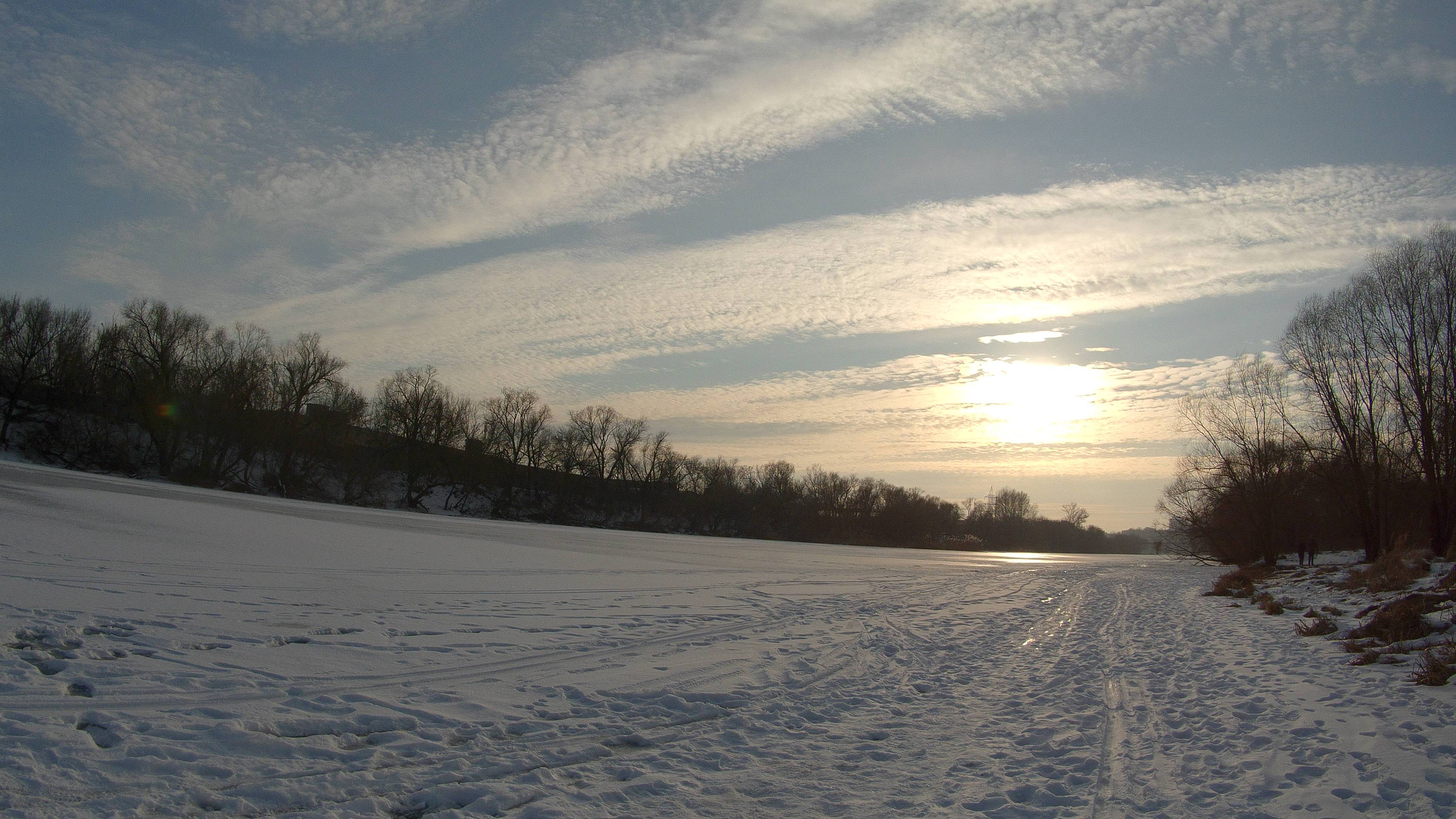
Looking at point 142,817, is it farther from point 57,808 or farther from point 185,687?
point 185,687

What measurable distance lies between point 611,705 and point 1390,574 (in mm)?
22371

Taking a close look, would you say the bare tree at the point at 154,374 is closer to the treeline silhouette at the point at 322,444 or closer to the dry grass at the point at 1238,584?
the treeline silhouette at the point at 322,444

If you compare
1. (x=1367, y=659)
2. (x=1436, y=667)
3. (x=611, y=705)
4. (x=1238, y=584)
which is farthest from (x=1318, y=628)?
(x=1238, y=584)

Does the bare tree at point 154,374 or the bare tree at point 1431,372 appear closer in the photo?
the bare tree at point 1431,372

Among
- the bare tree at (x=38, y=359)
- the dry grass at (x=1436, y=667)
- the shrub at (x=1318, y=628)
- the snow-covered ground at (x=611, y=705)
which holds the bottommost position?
the snow-covered ground at (x=611, y=705)

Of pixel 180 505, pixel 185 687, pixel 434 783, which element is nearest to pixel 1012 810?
pixel 434 783

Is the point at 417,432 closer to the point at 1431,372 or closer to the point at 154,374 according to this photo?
the point at 154,374

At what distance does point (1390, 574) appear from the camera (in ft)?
65.8

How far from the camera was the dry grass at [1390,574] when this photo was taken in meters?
18.5

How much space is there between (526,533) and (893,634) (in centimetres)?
2372

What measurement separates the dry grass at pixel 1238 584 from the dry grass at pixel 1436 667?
15.3 metres

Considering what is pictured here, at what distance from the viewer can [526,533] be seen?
33594 millimetres

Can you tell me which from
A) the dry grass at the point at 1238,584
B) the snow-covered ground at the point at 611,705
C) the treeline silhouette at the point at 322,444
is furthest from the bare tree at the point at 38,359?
the dry grass at the point at 1238,584

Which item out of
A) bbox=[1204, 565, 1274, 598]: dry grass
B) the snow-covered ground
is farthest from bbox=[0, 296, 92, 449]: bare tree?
bbox=[1204, 565, 1274, 598]: dry grass
